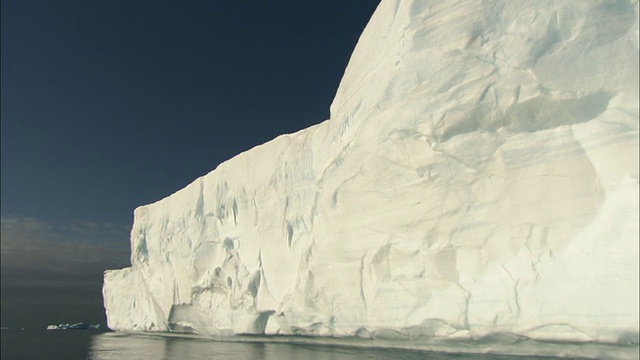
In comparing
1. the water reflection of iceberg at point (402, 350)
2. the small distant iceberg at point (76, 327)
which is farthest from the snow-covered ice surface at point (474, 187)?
the small distant iceberg at point (76, 327)

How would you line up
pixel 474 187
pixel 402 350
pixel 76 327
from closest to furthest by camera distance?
pixel 474 187 → pixel 402 350 → pixel 76 327

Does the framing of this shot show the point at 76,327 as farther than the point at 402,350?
Yes

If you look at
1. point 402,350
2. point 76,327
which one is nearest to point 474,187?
point 402,350

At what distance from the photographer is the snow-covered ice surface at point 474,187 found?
629 cm

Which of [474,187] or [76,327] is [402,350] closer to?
[474,187]

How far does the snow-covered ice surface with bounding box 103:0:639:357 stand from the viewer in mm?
6285

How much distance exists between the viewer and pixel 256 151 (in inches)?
522

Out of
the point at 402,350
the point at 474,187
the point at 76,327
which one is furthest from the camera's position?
the point at 76,327

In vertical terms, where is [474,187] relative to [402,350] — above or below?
above

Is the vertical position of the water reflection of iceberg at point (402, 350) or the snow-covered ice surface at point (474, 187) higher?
the snow-covered ice surface at point (474, 187)

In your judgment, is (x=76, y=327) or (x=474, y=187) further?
(x=76, y=327)

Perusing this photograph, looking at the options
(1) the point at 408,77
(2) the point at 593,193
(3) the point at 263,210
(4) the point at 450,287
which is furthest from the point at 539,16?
(3) the point at 263,210

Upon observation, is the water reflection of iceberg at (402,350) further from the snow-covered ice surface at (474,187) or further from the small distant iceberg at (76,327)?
the small distant iceberg at (76,327)

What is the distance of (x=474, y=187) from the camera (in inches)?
301
